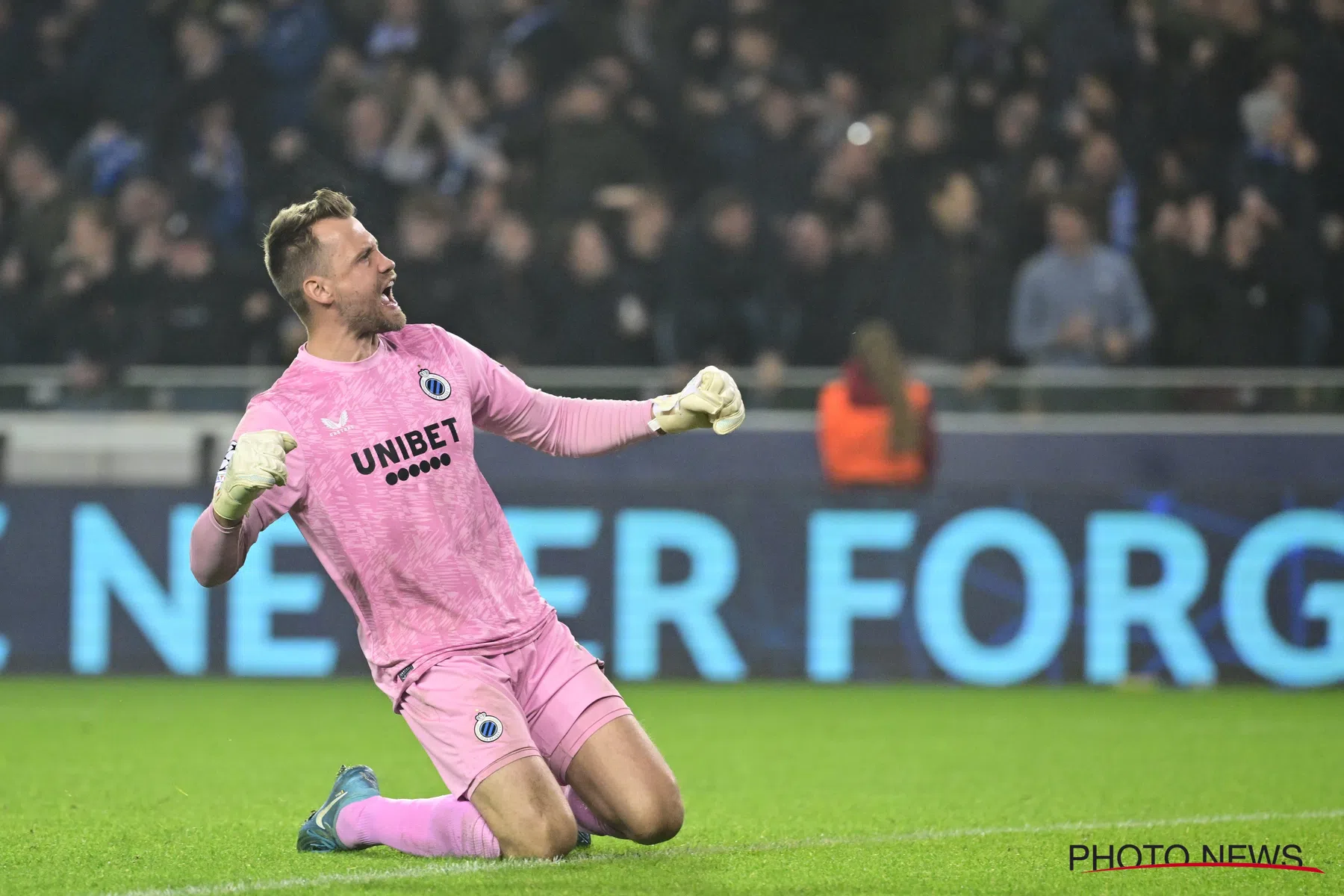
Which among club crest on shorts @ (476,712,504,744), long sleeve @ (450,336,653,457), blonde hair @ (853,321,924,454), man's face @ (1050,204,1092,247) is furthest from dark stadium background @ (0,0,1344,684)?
club crest on shorts @ (476,712,504,744)

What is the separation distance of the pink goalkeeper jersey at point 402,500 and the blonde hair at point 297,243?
0.63 ft

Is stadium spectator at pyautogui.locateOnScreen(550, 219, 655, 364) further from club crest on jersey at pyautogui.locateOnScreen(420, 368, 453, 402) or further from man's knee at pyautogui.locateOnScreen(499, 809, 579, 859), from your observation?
man's knee at pyautogui.locateOnScreen(499, 809, 579, 859)

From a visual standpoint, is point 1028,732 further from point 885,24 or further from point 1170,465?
point 885,24

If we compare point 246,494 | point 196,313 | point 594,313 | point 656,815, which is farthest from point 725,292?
point 246,494

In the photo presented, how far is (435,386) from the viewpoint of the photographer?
16.9 ft

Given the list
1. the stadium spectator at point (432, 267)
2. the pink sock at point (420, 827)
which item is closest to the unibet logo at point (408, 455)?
the pink sock at point (420, 827)

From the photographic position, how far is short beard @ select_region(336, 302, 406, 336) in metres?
5.09

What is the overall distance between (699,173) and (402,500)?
7523 mm

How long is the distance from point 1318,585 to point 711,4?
17.5 feet

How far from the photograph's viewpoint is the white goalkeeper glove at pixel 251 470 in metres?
4.56

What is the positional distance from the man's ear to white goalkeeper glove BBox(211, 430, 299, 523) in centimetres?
51

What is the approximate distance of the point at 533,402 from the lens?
530 cm

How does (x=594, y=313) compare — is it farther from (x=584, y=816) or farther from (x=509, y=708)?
(x=509, y=708)

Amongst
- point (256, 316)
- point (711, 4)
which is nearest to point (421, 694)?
point (256, 316)
